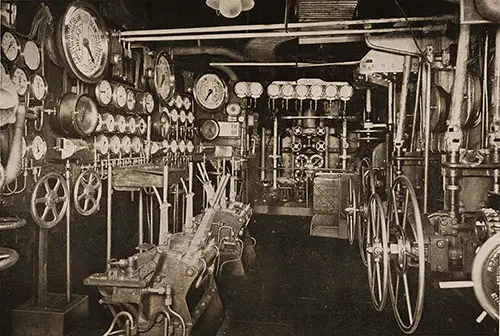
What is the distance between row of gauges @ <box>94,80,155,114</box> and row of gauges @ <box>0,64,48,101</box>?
2.80ft

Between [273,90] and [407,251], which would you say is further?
[273,90]

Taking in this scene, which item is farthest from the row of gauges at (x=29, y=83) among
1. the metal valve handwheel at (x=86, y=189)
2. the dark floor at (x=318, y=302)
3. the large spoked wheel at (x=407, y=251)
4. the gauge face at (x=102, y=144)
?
the large spoked wheel at (x=407, y=251)

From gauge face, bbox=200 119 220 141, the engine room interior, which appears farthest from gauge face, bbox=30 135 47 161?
gauge face, bbox=200 119 220 141

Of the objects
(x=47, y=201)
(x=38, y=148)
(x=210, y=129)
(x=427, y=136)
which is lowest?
(x=47, y=201)

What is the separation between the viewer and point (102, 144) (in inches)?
183

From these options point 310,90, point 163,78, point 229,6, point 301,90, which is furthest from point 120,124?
point 310,90

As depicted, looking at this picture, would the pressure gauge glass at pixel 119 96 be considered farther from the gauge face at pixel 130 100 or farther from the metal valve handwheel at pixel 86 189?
the metal valve handwheel at pixel 86 189

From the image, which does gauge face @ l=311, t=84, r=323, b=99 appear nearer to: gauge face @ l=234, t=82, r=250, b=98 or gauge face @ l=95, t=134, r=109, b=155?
gauge face @ l=234, t=82, r=250, b=98

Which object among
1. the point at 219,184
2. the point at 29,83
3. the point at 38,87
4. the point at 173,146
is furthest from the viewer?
the point at 173,146

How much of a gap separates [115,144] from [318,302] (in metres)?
2.55

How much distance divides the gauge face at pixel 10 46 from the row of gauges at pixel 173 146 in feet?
9.01

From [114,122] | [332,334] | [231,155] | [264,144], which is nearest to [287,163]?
[264,144]

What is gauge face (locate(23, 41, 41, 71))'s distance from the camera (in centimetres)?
348

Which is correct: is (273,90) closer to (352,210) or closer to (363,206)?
(352,210)
